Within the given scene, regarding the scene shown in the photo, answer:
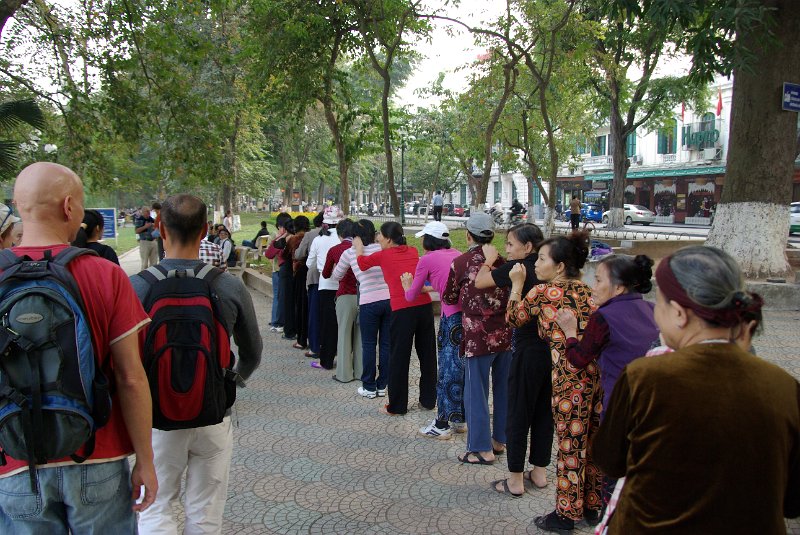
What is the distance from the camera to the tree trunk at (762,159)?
920 cm

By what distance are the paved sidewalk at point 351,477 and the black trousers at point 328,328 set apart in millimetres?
923

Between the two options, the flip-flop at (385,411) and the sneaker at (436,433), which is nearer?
the sneaker at (436,433)

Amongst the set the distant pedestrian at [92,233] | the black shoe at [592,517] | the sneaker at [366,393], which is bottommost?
the sneaker at [366,393]

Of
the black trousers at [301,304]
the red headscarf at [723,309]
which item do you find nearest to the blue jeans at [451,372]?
the red headscarf at [723,309]

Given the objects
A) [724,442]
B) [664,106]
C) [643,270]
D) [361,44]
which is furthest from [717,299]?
[664,106]

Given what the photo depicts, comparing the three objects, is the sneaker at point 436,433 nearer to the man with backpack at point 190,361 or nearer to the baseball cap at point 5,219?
the man with backpack at point 190,361

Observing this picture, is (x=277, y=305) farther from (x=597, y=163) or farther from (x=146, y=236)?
(x=597, y=163)

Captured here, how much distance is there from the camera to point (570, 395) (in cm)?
336

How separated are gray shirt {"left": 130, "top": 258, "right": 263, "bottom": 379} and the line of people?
5.02 feet

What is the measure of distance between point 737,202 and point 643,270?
8057 millimetres

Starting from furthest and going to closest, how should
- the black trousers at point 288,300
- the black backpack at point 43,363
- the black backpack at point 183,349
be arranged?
the black trousers at point 288,300, the black backpack at point 183,349, the black backpack at point 43,363

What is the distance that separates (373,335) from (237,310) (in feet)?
10.8

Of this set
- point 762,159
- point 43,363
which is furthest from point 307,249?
point 762,159

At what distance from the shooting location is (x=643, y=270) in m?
2.98
